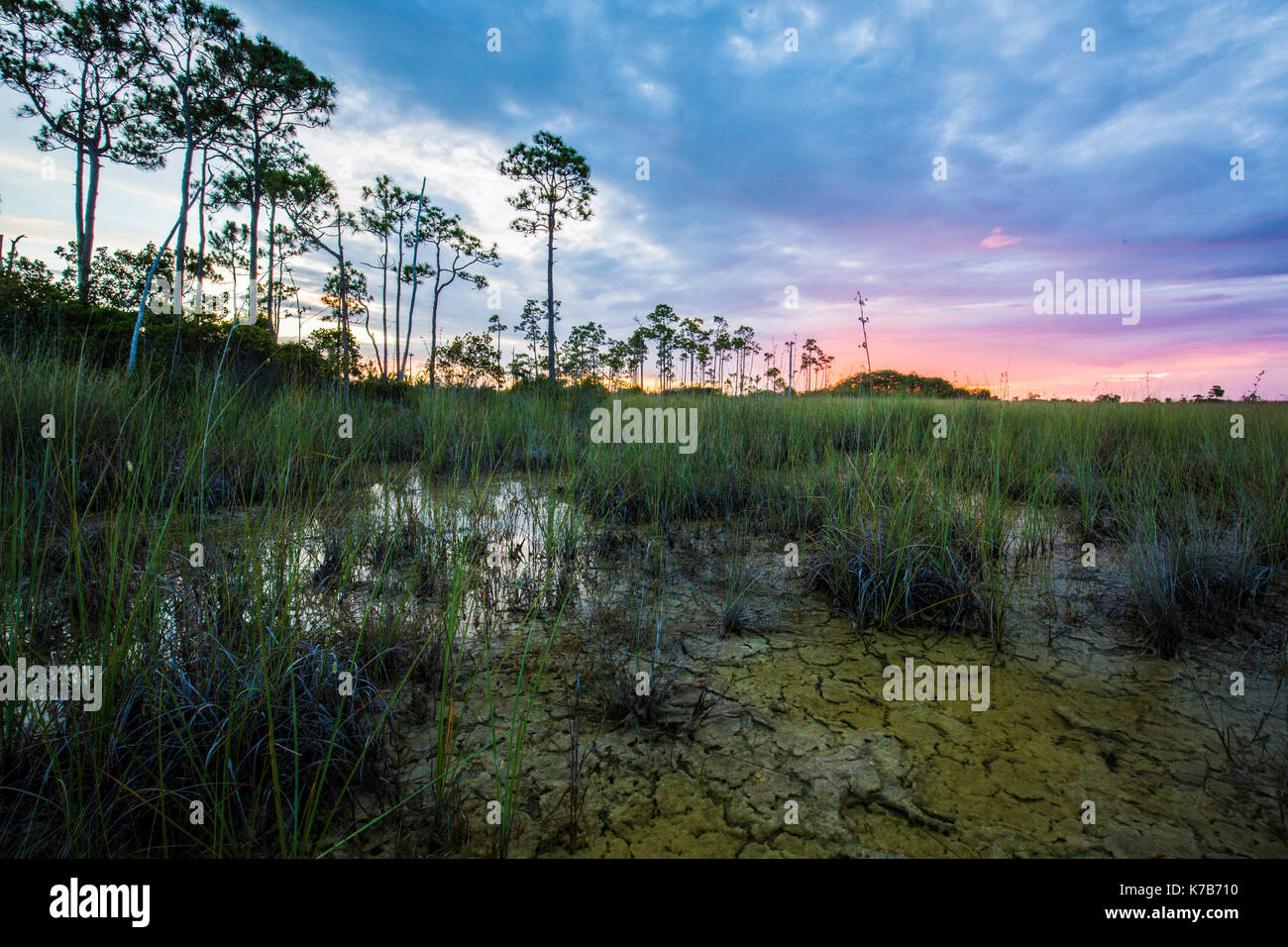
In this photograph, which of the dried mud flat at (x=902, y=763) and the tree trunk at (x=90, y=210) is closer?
the dried mud flat at (x=902, y=763)

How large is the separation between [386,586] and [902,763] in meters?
1.85

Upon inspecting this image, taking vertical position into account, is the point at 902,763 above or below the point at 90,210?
below

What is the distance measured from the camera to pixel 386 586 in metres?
1.95

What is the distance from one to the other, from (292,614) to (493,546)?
52.2 inches

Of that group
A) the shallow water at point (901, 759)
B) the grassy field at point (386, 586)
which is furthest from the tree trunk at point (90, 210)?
the shallow water at point (901, 759)

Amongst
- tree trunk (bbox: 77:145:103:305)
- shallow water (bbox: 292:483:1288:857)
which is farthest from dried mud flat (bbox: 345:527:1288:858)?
tree trunk (bbox: 77:145:103:305)

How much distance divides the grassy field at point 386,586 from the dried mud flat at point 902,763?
0.27 feet

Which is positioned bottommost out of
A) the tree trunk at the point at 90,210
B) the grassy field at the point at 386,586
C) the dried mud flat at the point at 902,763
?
the dried mud flat at the point at 902,763

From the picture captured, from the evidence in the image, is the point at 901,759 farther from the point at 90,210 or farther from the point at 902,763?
the point at 90,210

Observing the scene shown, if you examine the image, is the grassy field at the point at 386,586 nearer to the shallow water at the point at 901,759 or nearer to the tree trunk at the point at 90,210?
the shallow water at the point at 901,759

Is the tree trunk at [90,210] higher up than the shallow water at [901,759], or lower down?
higher up

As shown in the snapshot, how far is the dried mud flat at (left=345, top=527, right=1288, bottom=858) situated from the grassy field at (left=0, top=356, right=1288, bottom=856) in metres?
0.08

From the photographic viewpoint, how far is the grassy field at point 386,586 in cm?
113

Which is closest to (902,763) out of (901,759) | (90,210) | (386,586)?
(901,759)
